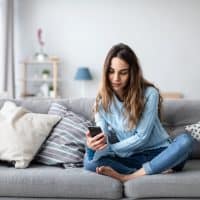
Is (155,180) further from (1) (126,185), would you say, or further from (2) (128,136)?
(2) (128,136)

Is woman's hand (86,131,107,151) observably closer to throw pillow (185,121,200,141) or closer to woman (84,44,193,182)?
woman (84,44,193,182)

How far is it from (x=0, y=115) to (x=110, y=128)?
669 millimetres

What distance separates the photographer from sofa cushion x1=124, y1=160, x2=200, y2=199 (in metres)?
1.91

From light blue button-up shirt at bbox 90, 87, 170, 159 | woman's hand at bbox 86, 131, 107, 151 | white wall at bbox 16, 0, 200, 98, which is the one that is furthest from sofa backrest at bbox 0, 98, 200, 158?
white wall at bbox 16, 0, 200, 98

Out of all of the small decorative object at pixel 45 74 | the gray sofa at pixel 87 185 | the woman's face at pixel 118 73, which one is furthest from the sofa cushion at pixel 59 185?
the small decorative object at pixel 45 74

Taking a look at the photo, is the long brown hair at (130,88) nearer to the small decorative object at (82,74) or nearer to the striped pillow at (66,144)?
the striped pillow at (66,144)

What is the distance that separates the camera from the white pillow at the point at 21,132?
228 centimetres

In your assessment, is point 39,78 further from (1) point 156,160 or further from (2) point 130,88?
(1) point 156,160

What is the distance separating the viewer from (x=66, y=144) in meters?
2.37

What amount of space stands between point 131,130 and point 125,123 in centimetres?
5

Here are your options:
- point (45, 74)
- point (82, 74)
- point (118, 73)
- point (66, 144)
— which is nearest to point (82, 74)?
point (82, 74)

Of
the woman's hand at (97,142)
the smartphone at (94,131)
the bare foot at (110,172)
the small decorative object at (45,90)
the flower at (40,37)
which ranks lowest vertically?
the small decorative object at (45,90)

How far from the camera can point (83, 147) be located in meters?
2.40

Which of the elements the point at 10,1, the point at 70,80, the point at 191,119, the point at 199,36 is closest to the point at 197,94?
the point at 199,36
